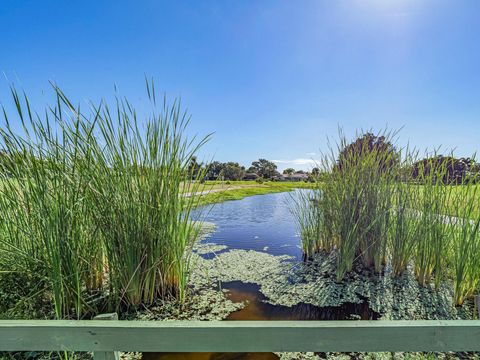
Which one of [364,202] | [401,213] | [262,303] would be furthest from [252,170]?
[262,303]

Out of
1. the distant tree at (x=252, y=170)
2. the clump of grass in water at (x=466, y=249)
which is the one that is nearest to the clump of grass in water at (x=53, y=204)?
the clump of grass in water at (x=466, y=249)

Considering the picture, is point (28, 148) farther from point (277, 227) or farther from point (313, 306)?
point (277, 227)

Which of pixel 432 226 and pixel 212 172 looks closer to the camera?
pixel 432 226

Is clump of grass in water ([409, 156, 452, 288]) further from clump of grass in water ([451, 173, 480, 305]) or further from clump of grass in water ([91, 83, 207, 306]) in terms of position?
clump of grass in water ([91, 83, 207, 306])

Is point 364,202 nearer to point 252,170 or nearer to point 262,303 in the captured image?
point 262,303

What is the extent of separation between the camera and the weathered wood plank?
82 centimetres

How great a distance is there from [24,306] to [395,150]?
4057mm

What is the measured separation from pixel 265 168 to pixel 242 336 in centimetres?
4206

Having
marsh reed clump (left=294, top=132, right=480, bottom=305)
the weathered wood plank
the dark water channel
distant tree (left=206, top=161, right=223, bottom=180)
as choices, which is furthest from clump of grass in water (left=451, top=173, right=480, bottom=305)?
distant tree (left=206, top=161, right=223, bottom=180)

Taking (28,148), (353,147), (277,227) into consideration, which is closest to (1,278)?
(28,148)

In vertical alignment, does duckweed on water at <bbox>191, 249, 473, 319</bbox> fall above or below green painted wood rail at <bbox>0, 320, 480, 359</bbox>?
below

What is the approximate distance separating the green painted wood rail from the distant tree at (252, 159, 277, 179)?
121 feet

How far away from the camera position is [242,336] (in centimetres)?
82

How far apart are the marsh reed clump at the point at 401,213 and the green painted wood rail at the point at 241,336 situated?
1.96m
